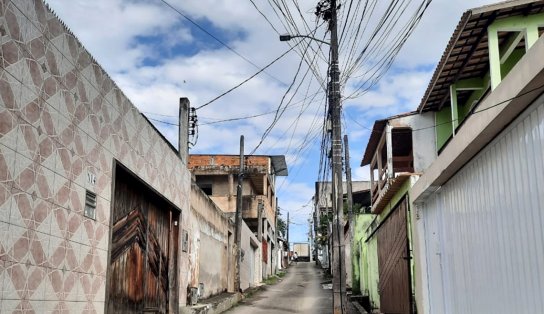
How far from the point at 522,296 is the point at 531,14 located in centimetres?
625

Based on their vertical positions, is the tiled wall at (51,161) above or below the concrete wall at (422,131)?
below

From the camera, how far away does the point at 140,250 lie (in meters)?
9.55

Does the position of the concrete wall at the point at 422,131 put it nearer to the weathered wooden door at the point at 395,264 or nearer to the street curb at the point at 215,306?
the weathered wooden door at the point at 395,264

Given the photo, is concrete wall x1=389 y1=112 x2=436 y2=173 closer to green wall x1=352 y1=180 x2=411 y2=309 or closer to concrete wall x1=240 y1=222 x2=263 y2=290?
green wall x1=352 y1=180 x2=411 y2=309

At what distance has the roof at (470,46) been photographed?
914cm

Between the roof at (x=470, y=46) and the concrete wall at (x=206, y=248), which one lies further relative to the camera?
the concrete wall at (x=206, y=248)

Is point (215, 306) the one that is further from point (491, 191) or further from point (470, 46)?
point (491, 191)

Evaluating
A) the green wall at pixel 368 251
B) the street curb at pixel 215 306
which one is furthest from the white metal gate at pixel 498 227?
the street curb at pixel 215 306

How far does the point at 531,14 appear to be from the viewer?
9.56m

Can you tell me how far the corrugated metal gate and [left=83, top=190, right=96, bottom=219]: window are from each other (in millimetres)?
1031

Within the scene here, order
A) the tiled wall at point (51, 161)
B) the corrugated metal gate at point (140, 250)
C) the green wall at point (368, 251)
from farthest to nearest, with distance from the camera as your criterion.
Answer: the green wall at point (368, 251) < the corrugated metal gate at point (140, 250) < the tiled wall at point (51, 161)

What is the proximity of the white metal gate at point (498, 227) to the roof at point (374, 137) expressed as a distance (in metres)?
6.70

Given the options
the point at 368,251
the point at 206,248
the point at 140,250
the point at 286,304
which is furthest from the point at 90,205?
the point at 286,304

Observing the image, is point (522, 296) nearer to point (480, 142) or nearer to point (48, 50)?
point (480, 142)
